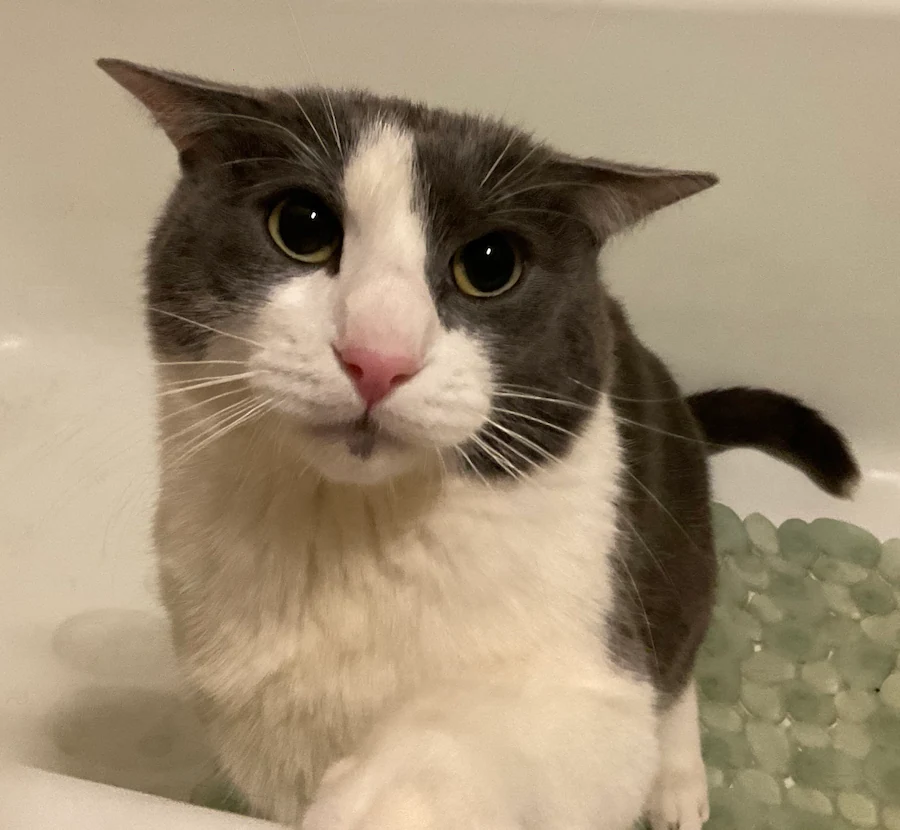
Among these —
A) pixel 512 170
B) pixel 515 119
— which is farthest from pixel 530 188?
pixel 515 119

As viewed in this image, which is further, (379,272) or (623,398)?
(623,398)

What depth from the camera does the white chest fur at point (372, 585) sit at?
0.62m

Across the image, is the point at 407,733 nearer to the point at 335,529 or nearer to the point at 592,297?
the point at 335,529

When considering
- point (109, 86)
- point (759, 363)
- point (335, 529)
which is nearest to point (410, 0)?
point (109, 86)

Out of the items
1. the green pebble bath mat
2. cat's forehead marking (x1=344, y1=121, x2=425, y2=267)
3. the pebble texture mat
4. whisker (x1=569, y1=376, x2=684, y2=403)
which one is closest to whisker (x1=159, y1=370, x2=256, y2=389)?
cat's forehead marking (x1=344, y1=121, x2=425, y2=267)

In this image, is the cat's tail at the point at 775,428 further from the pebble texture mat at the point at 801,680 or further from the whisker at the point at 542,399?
the whisker at the point at 542,399

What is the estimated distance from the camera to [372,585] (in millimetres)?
618

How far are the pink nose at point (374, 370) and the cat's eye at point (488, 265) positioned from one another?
10 centimetres

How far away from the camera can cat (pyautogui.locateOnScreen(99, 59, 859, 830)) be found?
520 mm

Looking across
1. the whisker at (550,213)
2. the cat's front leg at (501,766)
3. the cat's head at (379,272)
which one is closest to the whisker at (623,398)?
the cat's head at (379,272)

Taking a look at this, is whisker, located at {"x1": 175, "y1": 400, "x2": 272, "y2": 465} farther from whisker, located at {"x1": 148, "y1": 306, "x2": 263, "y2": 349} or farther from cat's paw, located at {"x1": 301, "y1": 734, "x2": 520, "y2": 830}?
cat's paw, located at {"x1": 301, "y1": 734, "x2": 520, "y2": 830}

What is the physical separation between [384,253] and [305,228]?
68mm

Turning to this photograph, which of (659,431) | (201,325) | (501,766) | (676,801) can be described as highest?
(201,325)

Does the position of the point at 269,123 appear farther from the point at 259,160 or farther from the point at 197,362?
the point at 197,362
